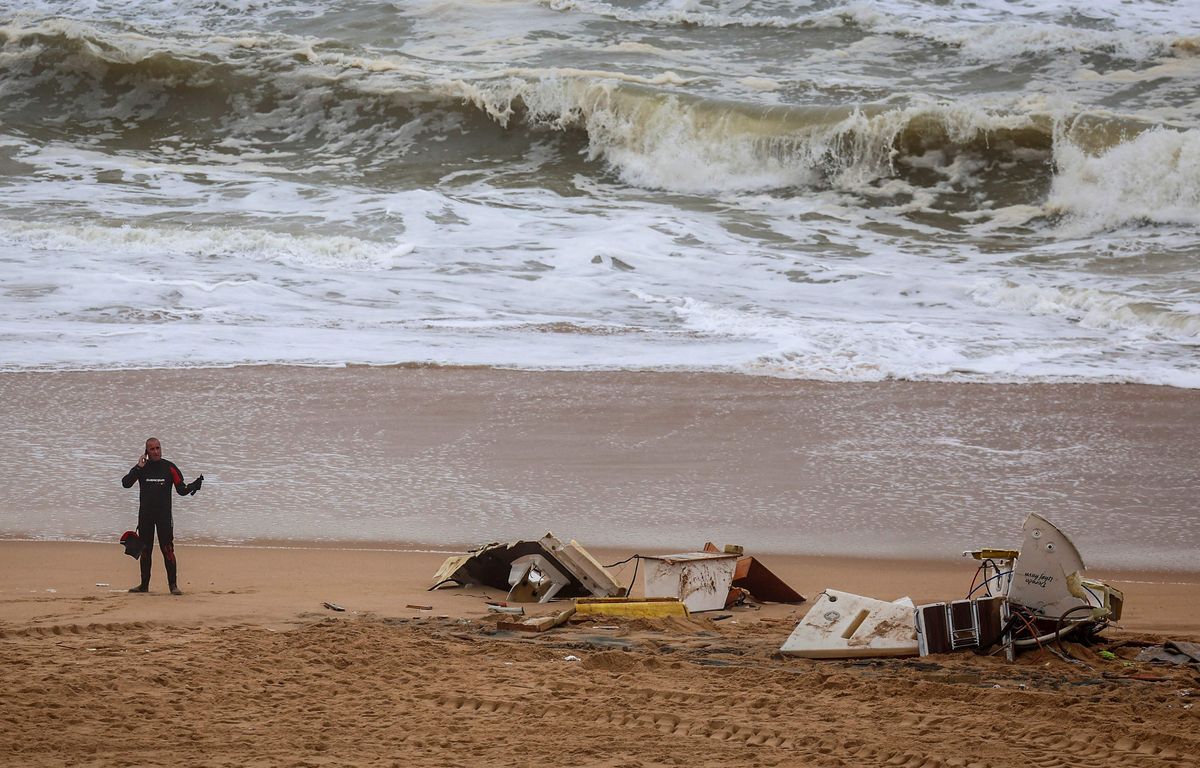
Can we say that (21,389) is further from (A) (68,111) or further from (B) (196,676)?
(A) (68,111)

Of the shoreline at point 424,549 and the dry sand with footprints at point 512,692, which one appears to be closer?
the dry sand with footprints at point 512,692

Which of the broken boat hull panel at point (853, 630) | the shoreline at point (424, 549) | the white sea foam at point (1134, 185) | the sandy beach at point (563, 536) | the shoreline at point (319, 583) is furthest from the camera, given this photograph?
the white sea foam at point (1134, 185)

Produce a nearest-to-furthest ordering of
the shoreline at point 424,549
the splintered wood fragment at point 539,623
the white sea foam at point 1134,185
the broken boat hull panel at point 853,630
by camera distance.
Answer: the broken boat hull panel at point 853,630, the splintered wood fragment at point 539,623, the shoreline at point 424,549, the white sea foam at point 1134,185

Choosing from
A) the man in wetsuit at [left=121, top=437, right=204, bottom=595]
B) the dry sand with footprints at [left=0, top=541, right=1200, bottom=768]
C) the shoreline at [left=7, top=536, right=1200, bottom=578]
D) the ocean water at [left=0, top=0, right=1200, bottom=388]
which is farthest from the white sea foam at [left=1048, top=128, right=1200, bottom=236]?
the man in wetsuit at [left=121, top=437, right=204, bottom=595]

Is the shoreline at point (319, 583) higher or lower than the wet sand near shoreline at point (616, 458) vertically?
lower

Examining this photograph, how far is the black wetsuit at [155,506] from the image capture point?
6.70 metres

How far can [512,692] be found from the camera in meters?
5.00

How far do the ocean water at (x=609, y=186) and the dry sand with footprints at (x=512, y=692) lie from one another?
5.74 m

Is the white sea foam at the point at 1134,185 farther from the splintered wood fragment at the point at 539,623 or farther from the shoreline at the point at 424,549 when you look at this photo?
the splintered wood fragment at the point at 539,623

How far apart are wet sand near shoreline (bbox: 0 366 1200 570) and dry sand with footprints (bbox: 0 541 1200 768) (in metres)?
1.33

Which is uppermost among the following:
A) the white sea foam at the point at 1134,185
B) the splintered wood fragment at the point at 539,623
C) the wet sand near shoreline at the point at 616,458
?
the white sea foam at the point at 1134,185

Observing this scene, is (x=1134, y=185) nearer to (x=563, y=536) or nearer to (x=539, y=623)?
(x=563, y=536)

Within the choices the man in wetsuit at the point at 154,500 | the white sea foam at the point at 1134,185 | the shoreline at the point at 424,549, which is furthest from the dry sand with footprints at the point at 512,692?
the white sea foam at the point at 1134,185

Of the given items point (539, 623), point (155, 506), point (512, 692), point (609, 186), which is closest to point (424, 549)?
point (155, 506)
